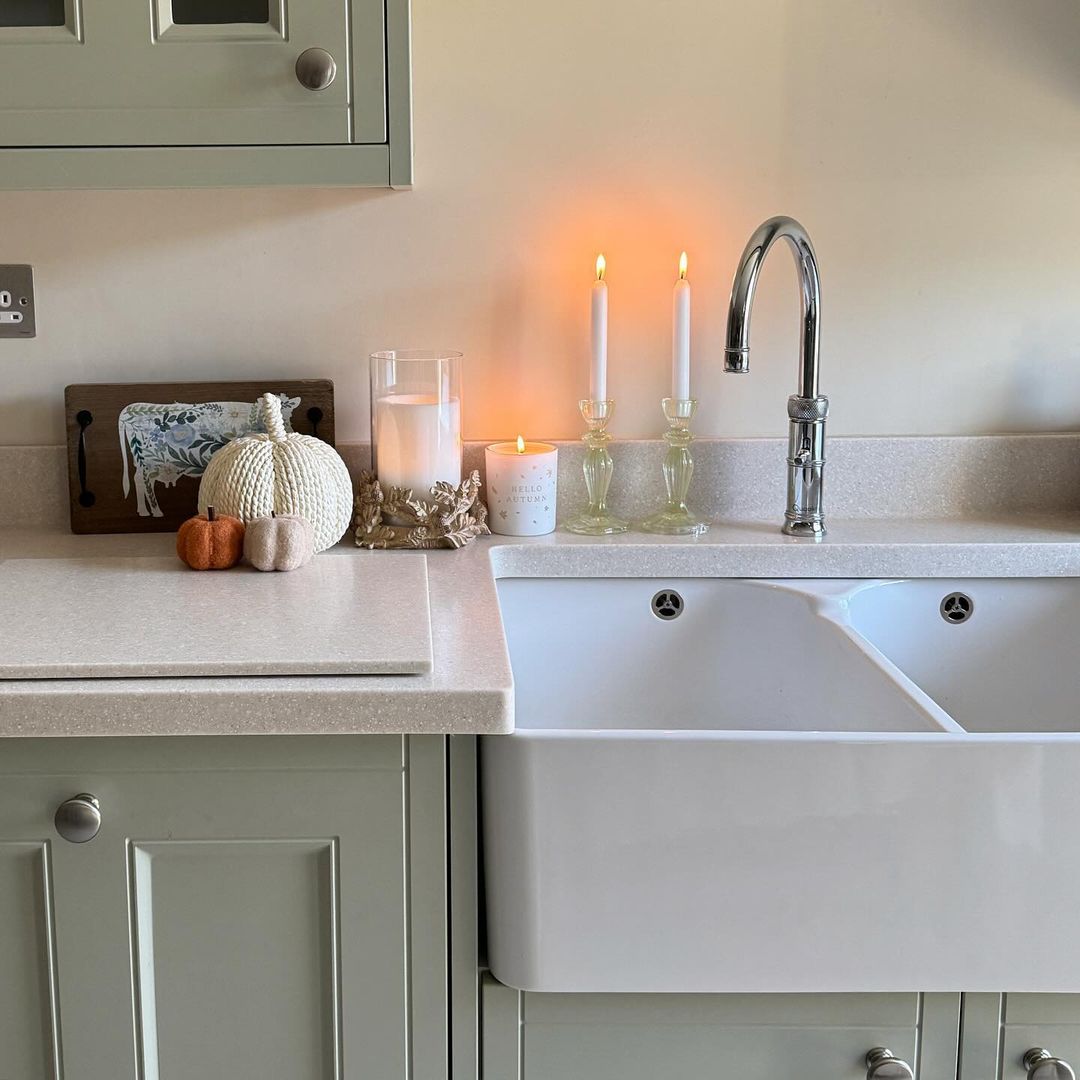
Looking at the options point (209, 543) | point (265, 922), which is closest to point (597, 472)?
point (209, 543)

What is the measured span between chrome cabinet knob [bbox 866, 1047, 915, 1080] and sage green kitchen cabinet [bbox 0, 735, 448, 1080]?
37cm

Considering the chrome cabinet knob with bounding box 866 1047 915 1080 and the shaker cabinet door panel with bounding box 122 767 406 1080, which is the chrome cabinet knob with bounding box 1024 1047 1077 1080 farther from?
the shaker cabinet door panel with bounding box 122 767 406 1080

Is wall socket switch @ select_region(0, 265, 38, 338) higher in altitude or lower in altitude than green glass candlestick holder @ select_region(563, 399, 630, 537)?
higher

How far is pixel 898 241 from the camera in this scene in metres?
1.67

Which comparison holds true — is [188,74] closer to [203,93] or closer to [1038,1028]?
[203,93]

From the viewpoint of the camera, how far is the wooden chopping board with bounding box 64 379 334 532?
5.29 ft

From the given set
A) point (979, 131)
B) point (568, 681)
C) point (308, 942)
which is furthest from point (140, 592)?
point (979, 131)

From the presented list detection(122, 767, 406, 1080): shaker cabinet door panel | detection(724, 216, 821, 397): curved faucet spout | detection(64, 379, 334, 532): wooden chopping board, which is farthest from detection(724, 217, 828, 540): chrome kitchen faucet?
detection(122, 767, 406, 1080): shaker cabinet door panel

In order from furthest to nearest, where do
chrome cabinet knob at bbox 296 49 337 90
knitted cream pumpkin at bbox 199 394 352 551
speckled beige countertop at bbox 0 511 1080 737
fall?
knitted cream pumpkin at bbox 199 394 352 551, chrome cabinet knob at bbox 296 49 337 90, speckled beige countertop at bbox 0 511 1080 737

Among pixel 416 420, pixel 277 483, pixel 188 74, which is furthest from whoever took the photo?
pixel 416 420

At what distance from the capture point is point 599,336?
5.29ft

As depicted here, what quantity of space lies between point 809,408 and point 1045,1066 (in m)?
0.75

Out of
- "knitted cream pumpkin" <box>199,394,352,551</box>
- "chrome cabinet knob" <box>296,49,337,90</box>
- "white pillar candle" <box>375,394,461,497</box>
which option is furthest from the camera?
"white pillar candle" <box>375,394,461,497</box>

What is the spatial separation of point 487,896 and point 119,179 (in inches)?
31.1
